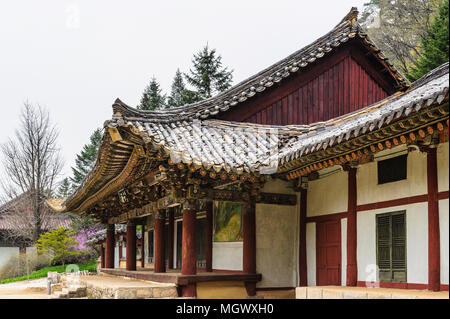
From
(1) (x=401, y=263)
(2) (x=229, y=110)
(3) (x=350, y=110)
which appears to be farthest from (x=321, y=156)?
(3) (x=350, y=110)

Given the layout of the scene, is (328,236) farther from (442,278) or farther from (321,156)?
(442,278)

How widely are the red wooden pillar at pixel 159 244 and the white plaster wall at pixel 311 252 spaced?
11.3 ft

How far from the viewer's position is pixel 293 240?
39.0ft

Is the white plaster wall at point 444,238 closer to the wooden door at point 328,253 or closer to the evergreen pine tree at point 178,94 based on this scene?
the wooden door at point 328,253

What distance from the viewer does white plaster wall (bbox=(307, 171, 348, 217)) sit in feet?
34.3

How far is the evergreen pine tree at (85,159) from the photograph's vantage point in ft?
168

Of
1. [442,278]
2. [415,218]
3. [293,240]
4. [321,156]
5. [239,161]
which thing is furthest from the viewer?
[293,240]

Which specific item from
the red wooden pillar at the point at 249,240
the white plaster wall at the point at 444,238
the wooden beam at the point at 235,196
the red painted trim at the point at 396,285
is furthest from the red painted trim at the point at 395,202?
the red wooden pillar at the point at 249,240

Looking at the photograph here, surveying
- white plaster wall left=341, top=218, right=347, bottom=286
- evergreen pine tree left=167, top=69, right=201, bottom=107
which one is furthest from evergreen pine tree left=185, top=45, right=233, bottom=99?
white plaster wall left=341, top=218, right=347, bottom=286

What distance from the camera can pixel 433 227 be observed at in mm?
8039

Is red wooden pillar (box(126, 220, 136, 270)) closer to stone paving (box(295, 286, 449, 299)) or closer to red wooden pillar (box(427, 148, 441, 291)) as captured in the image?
stone paving (box(295, 286, 449, 299))

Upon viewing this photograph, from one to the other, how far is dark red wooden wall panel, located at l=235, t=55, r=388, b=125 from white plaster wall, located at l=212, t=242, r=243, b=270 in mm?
3387

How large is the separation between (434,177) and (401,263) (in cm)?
161
